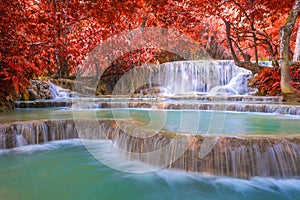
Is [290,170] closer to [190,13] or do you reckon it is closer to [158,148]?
[158,148]

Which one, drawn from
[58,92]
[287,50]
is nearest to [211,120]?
[287,50]

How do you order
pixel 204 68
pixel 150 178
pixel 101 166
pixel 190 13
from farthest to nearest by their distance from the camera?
pixel 204 68, pixel 190 13, pixel 101 166, pixel 150 178

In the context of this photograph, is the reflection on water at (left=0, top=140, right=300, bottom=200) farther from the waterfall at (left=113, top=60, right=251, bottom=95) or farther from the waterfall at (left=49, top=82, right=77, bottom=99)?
the waterfall at (left=113, top=60, right=251, bottom=95)

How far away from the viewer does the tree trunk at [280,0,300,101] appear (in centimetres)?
757

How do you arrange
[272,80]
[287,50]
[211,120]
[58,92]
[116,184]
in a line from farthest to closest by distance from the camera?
1. [58,92]
2. [272,80]
3. [287,50]
4. [211,120]
5. [116,184]

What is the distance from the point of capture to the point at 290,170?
3000mm

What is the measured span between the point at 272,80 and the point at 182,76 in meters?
6.18

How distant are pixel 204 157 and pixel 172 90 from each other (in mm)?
12919

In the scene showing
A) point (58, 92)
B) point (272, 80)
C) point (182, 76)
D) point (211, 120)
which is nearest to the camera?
point (211, 120)

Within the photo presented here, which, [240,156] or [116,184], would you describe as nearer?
[240,156]

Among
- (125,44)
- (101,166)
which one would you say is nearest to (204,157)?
(101,166)

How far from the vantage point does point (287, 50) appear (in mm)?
7859

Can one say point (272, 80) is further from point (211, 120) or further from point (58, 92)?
point (58, 92)

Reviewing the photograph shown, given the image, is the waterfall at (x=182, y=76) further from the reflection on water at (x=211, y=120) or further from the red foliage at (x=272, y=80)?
the reflection on water at (x=211, y=120)
